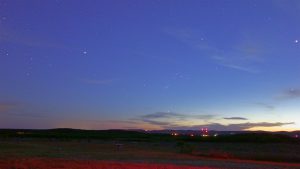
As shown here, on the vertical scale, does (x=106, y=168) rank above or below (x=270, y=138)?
below

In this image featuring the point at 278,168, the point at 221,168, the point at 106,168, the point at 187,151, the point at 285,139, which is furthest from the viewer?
the point at 285,139

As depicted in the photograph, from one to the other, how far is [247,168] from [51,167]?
50.4 ft

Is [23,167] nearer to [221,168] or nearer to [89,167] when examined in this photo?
[89,167]

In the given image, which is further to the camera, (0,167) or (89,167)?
(89,167)

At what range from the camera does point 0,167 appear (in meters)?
27.7

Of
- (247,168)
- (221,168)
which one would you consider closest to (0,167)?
(221,168)

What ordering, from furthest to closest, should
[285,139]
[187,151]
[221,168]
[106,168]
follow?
[285,139] → [187,151] → [221,168] → [106,168]

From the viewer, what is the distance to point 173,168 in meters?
31.9

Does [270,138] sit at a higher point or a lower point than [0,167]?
higher

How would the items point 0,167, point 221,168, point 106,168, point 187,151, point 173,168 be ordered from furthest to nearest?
point 187,151, point 221,168, point 173,168, point 106,168, point 0,167

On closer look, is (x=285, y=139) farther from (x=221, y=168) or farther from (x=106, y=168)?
(x=106, y=168)

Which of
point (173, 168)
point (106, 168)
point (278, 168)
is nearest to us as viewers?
point (106, 168)

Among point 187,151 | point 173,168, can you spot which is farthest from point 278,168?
point 187,151

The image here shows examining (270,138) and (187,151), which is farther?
(270,138)
